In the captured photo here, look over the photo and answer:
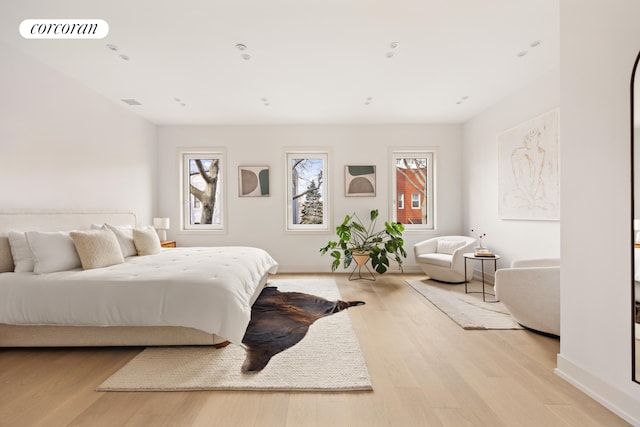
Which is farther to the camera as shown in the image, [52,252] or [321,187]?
[321,187]

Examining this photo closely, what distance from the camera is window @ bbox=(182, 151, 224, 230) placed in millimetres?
5578

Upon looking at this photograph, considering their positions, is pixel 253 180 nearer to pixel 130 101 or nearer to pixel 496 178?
pixel 130 101

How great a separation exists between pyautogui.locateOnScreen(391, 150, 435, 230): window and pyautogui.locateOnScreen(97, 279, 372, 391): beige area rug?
3.44 metres

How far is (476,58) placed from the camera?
3146 mm

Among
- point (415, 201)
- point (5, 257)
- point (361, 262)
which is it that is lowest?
point (361, 262)

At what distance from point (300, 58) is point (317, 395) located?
3018 mm

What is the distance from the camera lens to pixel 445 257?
457cm

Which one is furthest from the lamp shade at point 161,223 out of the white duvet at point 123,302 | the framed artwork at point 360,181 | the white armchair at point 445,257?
the white armchair at point 445,257

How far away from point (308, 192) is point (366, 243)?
57.5 inches

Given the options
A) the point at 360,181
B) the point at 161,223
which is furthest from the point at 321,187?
the point at 161,223

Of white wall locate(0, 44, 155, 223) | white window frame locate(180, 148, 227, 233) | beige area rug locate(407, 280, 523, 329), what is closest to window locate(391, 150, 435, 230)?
beige area rug locate(407, 280, 523, 329)

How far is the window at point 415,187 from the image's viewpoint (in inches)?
221

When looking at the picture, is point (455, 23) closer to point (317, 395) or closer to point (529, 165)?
point (529, 165)

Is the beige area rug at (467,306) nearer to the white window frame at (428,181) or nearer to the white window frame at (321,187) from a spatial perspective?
the white window frame at (428,181)
